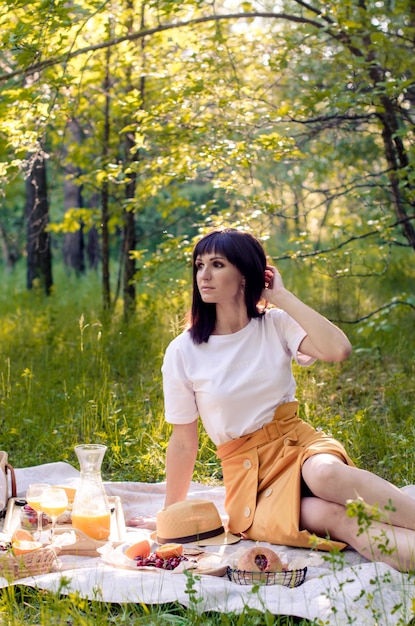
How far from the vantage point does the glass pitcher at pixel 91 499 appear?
323 cm

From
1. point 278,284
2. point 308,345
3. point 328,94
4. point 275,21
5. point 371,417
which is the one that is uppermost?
point 275,21

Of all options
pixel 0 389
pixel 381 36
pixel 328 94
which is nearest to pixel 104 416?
pixel 0 389

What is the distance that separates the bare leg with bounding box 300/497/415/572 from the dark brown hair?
0.83 meters

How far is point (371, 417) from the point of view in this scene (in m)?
4.95

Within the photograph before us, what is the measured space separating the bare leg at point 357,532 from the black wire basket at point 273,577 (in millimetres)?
177

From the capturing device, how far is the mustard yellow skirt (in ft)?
10.3

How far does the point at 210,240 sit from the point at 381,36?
8.82ft

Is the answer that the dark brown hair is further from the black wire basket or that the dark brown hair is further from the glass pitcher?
the black wire basket

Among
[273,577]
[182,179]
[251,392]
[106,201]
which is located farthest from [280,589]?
[106,201]

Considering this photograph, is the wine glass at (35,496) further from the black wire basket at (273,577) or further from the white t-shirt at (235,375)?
the black wire basket at (273,577)

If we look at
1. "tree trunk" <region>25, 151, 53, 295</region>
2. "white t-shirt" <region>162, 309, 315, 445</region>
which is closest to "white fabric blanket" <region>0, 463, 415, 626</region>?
"white t-shirt" <region>162, 309, 315, 445</region>

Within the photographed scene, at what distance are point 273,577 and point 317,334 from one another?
956mm

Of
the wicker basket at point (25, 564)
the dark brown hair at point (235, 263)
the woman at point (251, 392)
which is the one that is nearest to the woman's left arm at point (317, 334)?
the woman at point (251, 392)

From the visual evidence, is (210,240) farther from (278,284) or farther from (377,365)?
(377,365)
